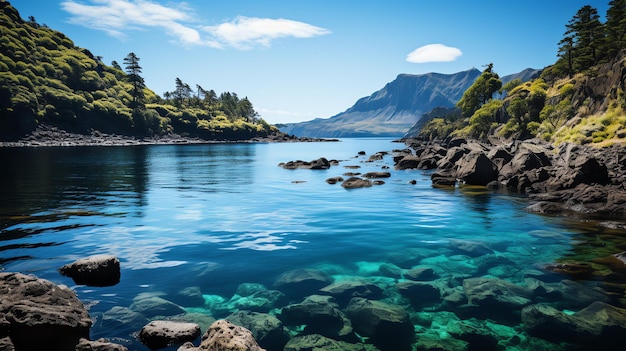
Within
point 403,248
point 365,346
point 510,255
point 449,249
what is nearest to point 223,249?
point 403,248

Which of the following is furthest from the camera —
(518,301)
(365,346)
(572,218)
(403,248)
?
(572,218)

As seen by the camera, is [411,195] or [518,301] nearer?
[518,301]

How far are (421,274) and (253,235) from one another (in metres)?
9.62

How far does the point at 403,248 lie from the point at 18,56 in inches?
6331

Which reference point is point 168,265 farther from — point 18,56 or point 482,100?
point 18,56

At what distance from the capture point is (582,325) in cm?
934

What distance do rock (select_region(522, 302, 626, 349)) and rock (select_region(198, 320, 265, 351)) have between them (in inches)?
300

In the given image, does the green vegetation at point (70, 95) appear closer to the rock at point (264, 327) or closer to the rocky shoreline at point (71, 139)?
the rocky shoreline at point (71, 139)

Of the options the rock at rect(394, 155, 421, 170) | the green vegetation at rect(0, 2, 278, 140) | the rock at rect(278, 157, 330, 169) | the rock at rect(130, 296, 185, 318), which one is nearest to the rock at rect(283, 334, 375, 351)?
the rock at rect(130, 296, 185, 318)

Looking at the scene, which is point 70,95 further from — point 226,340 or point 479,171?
point 226,340

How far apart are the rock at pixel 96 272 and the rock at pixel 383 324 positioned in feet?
28.3

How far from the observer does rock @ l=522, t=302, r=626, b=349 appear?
8859mm

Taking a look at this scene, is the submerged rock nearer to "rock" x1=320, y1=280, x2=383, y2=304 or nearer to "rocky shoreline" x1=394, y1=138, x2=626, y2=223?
"rock" x1=320, y1=280, x2=383, y2=304

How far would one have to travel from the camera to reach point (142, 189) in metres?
35.5
